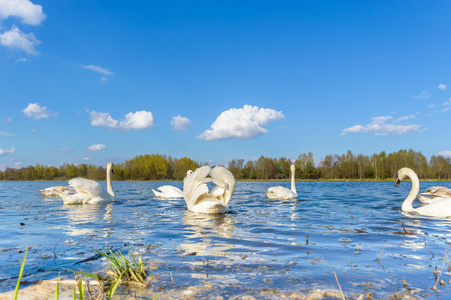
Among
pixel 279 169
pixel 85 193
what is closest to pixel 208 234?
pixel 85 193

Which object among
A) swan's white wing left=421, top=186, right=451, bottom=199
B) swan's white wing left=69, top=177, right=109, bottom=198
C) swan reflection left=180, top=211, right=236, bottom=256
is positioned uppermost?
swan's white wing left=69, top=177, right=109, bottom=198

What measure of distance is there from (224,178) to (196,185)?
858 millimetres

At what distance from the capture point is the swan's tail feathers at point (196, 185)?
348 inches

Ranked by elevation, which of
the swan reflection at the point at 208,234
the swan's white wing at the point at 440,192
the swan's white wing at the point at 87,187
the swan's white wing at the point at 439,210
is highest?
the swan's white wing at the point at 87,187

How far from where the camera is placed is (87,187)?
13.2 metres

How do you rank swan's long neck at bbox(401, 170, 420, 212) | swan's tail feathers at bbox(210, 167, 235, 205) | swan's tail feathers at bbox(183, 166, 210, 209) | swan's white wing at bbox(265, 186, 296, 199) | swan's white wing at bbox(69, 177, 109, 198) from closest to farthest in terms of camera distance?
swan's tail feathers at bbox(183, 166, 210, 209) < swan's tail feathers at bbox(210, 167, 235, 205) < swan's long neck at bbox(401, 170, 420, 212) < swan's white wing at bbox(69, 177, 109, 198) < swan's white wing at bbox(265, 186, 296, 199)

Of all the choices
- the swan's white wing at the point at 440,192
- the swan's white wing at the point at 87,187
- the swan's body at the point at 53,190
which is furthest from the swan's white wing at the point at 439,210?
the swan's body at the point at 53,190

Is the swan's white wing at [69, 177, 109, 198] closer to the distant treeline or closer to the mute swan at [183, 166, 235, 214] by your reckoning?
the mute swan at [183, 166, 235, 214]

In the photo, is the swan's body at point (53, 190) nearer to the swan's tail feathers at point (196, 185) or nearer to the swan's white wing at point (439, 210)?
the swan's tail feathers at point (196, 185)

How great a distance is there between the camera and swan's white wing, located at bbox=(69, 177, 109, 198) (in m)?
12.8

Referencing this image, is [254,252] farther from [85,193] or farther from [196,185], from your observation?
[85,193]

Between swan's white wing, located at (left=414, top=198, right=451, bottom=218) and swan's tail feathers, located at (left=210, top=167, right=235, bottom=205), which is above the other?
swan's tail feathers, located at (left=210, top=167, right=235, bottom=205)

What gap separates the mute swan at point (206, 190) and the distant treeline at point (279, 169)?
8899 centimetres

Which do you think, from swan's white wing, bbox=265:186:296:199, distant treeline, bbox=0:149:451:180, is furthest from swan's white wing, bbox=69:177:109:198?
distant treeline, bbox=0:149:451:180
